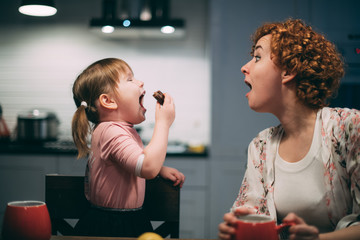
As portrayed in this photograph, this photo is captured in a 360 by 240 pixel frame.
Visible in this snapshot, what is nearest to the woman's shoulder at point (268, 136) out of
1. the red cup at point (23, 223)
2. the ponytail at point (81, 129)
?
the ponytail at point (81, 129)

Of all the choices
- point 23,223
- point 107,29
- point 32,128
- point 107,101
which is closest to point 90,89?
point 107,101

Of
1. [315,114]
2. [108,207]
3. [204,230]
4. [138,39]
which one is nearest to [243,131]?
[204,230]

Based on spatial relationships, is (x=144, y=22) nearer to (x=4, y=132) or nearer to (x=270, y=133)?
(x=4, y=132)

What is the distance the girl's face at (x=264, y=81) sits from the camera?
102 cm

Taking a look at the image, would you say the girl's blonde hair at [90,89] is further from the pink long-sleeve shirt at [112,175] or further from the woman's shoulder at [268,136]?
the woman's shoulder at [268,136]

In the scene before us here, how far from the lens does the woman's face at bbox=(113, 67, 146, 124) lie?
1.07 meters

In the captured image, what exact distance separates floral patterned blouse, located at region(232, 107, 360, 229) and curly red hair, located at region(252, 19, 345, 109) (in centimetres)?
7

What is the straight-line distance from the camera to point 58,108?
3316 millimetres

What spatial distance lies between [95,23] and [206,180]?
146cm

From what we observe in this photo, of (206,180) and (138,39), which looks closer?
(206,180)

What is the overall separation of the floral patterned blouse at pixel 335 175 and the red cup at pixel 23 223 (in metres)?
0.49

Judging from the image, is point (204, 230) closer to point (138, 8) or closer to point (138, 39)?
point (138, 39)

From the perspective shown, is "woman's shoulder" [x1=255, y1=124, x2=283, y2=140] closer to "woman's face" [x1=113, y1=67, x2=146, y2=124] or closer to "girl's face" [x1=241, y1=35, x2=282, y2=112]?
"girl's face" [x1=241, y1=35, x2=282, y2=112]

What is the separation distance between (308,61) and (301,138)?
23 centimetres
